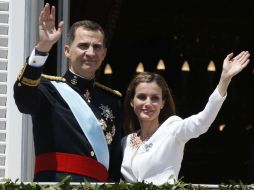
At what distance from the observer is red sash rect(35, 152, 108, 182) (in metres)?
4.89

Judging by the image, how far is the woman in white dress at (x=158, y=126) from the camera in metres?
4.82

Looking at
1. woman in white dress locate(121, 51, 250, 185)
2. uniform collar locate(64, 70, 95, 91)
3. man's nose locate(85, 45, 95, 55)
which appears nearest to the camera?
woman in white dress locate(121, 51, 250, 185)

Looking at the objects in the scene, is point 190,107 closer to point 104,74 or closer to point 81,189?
point 104,74

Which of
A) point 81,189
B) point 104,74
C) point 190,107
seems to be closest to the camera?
point 81,189

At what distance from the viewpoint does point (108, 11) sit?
25.2 feet

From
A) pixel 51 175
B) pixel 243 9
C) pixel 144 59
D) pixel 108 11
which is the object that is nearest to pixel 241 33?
pixel 243 9

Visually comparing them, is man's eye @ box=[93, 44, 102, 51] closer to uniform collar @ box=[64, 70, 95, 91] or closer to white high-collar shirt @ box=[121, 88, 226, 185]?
uniform collar @ box=[64, 70, 95, 91]

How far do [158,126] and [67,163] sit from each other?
58cm

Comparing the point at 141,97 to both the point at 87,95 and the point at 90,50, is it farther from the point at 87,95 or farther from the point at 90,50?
the point at 90,50

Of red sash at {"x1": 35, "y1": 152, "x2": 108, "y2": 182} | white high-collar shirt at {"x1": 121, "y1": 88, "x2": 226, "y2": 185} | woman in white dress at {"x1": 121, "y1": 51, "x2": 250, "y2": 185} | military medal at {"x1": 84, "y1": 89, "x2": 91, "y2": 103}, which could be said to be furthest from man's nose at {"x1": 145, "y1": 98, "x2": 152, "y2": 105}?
red sash at {"x1": 35, "y1": 152, "x2": 108, "y2": 182}

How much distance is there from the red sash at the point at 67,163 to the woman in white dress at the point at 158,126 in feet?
0.73

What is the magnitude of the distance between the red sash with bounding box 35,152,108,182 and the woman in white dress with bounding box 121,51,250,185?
22cm

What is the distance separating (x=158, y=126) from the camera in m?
5.17

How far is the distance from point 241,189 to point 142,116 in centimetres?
72
